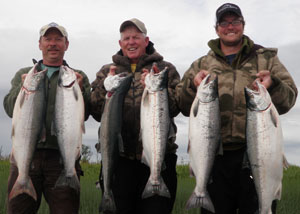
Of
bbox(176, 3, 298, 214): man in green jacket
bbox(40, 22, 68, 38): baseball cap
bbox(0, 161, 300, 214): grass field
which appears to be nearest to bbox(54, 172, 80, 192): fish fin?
bbox(176, 3, 298, 214): man in green jacket

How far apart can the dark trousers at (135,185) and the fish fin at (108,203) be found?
26 centimetres

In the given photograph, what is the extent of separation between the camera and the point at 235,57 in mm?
4863

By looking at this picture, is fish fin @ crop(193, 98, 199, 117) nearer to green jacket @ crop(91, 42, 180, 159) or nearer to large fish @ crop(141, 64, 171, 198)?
large fish @ crop(141, 64, 171, 198)

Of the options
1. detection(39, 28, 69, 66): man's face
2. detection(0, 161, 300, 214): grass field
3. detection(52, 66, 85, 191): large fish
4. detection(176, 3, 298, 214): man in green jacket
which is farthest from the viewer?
detection(0, 161, 300, 214): grass field

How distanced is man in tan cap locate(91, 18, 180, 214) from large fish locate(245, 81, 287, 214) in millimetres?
1113

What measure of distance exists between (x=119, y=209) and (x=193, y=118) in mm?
1537

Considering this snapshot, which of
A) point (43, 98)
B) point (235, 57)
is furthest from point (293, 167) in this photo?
point (43, 98)

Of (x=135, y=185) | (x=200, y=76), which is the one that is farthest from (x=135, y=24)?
(x=135, y=185)

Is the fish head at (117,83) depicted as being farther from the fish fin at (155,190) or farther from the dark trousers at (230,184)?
the dark trousers at (230,184)

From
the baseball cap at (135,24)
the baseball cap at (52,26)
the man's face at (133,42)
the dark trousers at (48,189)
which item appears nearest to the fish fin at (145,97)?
the man's face at (133,42)

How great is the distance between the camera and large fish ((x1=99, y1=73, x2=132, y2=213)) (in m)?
4.66

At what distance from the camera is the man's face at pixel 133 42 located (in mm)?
5203

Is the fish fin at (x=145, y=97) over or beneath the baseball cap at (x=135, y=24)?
beneath

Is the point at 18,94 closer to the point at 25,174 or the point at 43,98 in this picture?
the point at 43,98
